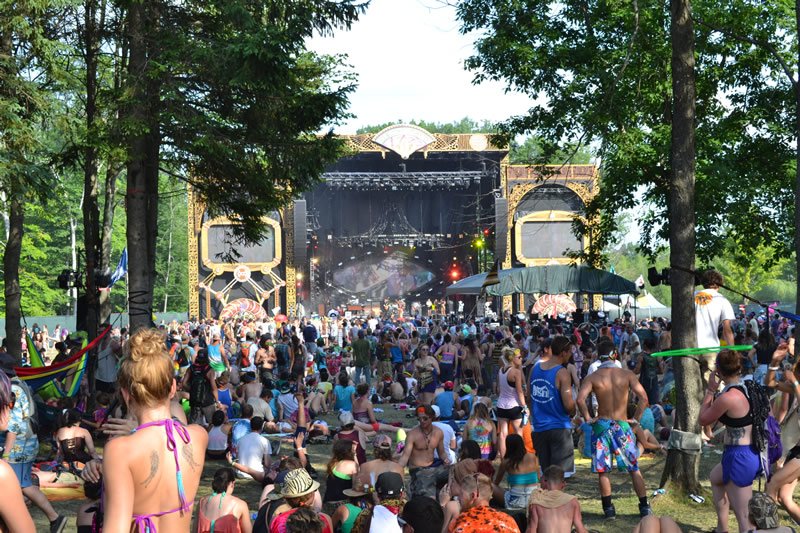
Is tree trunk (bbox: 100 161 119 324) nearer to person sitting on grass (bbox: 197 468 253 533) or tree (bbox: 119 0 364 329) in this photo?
tree (bbox: 119 0 364 329)

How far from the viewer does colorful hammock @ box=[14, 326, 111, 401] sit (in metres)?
12.0

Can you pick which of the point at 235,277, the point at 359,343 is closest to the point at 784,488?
the point at 359,343

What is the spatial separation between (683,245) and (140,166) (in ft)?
28.1

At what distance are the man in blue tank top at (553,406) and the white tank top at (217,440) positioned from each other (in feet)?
17.2

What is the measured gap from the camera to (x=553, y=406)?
31.3 feet

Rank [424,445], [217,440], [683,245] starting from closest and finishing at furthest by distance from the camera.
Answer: [683,245], [424,445], [217,440]

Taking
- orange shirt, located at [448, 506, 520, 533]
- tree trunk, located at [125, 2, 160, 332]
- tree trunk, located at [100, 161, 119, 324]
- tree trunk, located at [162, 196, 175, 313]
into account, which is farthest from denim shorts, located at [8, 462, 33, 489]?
tree trunk, located at [162, 196, 175, 313]

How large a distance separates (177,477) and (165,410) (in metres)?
0.24

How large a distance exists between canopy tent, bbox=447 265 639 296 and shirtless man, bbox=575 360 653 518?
12.1 m

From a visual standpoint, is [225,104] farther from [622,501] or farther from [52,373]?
[622,501]

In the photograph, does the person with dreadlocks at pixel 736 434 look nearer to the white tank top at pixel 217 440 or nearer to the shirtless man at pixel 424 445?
the shirtless man at pixel 424 445

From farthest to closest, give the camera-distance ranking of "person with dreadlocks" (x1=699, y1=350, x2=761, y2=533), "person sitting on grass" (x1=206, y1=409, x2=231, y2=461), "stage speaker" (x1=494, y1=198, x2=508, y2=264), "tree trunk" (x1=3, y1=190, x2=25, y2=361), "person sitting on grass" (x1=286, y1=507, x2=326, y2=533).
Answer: "stage speaker" (x1=494, y1=198, x2=508, y2=264)
"tree trunk" (x1=3, y1=190, x2=25, y2=361)
"person sitting on grass" (x1=206, y1=409, x2=231, y2=461)
"person with dreadlocks" (x1=699, y1=350, x2=761, y2=533)
"person sitting on grass" (x1=286, y1=507, x2=326, y2=533)

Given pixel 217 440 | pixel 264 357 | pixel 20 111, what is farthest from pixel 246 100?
pixel 264 357

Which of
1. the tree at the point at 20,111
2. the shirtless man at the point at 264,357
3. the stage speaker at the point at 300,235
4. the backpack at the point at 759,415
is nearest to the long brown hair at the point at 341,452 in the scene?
the backpack at the point at 759,415
